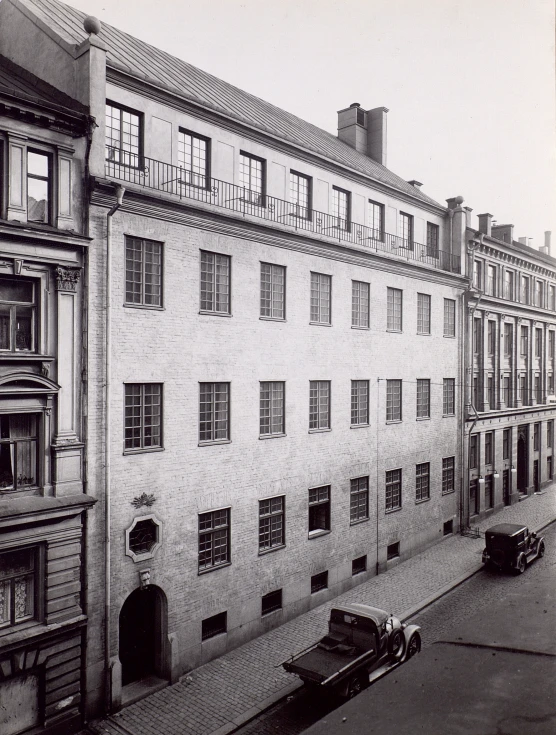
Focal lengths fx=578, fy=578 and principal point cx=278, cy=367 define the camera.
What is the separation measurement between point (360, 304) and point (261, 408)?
26.0 ft

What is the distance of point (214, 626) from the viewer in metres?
20.3

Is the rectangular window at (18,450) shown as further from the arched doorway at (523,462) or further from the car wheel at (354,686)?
the arched doorway at (523,462)

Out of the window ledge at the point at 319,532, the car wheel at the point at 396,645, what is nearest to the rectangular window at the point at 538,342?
the window ledge at the point at 319,532

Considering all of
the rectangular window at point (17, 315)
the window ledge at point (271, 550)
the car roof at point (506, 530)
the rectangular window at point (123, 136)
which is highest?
the rectangular window at point (123, 136)

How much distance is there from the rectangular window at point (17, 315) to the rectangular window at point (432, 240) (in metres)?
23.3

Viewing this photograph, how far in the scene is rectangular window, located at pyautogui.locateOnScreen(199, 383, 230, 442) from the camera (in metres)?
20.0

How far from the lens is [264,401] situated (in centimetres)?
2231

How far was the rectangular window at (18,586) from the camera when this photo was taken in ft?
49.6

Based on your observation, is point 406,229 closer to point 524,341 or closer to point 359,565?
point 359,565

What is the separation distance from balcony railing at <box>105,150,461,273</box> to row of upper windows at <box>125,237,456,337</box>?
1.96 m

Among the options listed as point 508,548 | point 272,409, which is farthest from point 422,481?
point 272,409

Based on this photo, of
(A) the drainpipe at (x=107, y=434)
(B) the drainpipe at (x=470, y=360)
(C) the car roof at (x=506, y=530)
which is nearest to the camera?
(A) the drainpipe at (x=107, y=434)

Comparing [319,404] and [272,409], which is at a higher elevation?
[319,404]

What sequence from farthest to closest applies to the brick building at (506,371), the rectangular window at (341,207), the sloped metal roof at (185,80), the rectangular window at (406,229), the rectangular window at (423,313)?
the brick building at (506,371), the rectangular window at (423,313), the rectangular window at (406,229), the rectangular window at (341,207), the sloped metal roof at (185,80)
